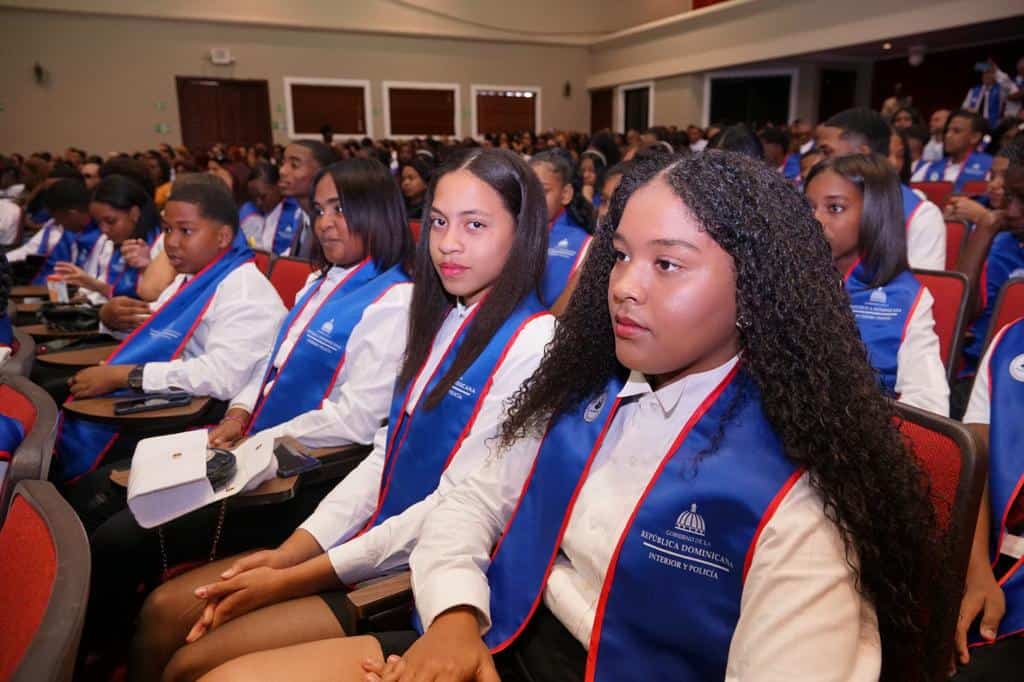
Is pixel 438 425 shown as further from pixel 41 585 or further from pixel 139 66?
pixel 139 66

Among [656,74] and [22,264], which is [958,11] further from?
[22,264]

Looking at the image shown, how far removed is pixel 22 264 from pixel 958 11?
32.2 ft

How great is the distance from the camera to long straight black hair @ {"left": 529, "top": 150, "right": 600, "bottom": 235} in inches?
153

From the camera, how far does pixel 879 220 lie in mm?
2000

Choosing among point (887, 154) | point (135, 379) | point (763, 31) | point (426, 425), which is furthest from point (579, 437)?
point (763, 31)

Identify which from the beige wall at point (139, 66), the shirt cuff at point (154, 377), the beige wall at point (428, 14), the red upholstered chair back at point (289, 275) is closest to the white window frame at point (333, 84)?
the beige wall at point (139, 66)

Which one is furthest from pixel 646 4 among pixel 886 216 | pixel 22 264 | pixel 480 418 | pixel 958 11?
pixel 480 418

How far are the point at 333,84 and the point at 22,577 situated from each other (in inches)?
529

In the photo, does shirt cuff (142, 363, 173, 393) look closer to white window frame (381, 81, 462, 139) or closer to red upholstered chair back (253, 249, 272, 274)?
red upholstered chair back (253, 249, 272, 274)

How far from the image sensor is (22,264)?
493 centimetres

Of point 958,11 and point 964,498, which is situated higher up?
point 958,11

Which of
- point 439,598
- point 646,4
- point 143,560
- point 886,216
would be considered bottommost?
point 143,560

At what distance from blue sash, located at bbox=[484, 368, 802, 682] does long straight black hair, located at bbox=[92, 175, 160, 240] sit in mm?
3414

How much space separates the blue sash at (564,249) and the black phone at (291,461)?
202 cm
